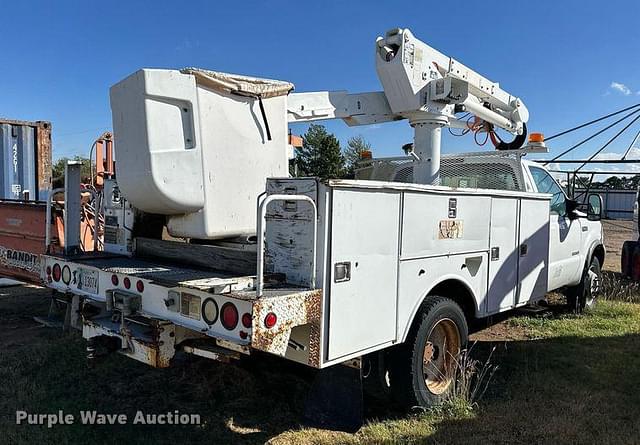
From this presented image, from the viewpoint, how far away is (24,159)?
972 centimetres

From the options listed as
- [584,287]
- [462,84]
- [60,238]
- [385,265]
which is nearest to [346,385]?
[385,265]

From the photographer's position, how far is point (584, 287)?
726 cm

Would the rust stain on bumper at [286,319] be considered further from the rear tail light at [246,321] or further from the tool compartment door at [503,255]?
the tool compartment door at [503,255]

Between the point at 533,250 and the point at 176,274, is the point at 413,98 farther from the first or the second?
the point at 176,274

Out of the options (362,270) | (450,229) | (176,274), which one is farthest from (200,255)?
(450,229)

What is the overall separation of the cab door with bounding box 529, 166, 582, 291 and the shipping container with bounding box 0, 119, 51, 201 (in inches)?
317

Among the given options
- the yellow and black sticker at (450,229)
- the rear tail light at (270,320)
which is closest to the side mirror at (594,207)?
the yellow and black sticker at (450,229)

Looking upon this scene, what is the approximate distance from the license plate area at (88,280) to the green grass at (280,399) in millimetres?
946

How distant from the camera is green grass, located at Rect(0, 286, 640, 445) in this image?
370 centimetres

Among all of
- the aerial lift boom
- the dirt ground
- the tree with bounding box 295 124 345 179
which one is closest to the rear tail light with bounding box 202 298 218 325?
the aerial lift boom

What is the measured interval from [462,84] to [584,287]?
3.56m

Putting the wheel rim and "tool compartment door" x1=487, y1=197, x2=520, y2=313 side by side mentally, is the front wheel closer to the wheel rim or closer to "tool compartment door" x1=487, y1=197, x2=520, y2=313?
"tool compartment door" x1=487, y1=197, x2=520, y2=313

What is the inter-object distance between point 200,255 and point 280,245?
93 cm

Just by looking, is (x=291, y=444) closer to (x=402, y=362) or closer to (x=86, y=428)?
(x=402, y=362)
